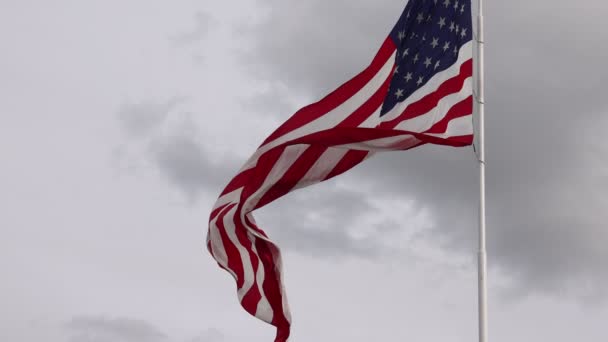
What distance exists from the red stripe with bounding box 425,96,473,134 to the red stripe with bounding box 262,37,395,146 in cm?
204

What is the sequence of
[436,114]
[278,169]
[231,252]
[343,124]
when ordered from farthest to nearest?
[231,252], [278,169], [343,124], [436,114]

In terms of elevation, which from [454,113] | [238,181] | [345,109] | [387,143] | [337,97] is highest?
[337,97]

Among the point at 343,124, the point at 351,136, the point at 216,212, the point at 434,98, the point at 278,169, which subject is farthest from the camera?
the point at 216,212

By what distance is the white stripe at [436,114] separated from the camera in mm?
22625

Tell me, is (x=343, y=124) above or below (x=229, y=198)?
above

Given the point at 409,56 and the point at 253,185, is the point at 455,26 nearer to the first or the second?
the point at 409,56

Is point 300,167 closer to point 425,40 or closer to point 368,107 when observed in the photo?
point 368,107

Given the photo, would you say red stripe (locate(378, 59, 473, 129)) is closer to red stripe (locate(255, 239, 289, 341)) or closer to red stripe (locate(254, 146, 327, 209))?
red stripe (locate(254, 146, 327, 209))

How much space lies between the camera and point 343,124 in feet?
78.0

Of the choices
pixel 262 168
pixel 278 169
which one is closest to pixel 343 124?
pixel 278 169

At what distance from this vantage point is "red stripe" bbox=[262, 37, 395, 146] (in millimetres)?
23953

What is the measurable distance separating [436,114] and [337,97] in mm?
2441

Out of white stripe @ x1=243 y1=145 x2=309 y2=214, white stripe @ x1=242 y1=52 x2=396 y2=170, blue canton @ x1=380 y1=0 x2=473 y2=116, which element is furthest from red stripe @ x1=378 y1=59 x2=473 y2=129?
→ white stripe @ x1=243 y1=145 x2=309 y2=214

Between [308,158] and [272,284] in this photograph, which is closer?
[308,158]
